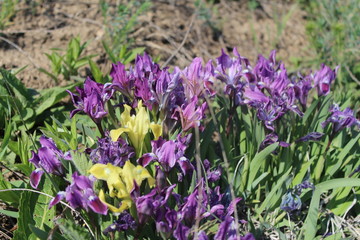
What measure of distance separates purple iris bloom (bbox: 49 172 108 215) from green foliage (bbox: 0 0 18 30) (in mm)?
2358

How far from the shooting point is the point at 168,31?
4.40 metres

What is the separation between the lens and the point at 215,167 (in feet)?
8.57

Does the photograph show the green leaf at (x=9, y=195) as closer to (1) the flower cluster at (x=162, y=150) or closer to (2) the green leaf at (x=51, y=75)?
(1) the flower cluster at (x=162, y=150)

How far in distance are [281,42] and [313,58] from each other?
0.39m

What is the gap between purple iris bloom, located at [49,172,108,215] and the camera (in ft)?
6.10

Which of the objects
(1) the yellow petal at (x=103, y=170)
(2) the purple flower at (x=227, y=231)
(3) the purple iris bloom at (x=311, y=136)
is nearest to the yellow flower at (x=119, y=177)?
(1) the yellow petal at (x=103, y=170)

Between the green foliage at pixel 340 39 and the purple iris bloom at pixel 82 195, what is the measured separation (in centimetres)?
260

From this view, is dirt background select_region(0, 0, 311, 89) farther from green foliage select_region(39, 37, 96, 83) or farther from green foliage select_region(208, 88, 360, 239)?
green foliage select_region(208, 88, 360, 239)

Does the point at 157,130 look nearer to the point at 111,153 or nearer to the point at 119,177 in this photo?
the point at 111,153

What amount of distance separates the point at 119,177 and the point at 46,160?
0.40 m

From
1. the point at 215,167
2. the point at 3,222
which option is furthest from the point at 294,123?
the point at 3,222

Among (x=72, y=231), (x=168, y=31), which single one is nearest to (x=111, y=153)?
(x=72, y=231)

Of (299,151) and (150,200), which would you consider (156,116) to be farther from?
(299,151)

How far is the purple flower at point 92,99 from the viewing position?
222 centimetres
